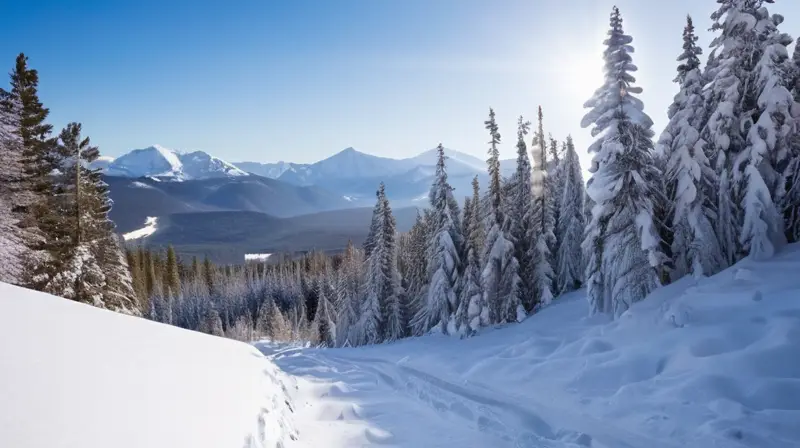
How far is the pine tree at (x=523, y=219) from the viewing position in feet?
95.3

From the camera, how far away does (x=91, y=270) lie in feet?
80.9

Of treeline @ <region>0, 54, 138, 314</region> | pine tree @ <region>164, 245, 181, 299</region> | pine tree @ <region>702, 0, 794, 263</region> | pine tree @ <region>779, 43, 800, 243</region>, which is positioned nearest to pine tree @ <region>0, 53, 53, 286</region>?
treeline @ <region>0, 54, 138, 314</region>

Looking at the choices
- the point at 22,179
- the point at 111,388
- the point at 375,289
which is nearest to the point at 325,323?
the point at 375,289

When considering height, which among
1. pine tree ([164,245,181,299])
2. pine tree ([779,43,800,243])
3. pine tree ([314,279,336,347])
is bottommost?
pine tree ([314,279,336,347])

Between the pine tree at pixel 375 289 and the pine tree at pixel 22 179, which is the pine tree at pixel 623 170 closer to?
the pine tree at pixel 375 289

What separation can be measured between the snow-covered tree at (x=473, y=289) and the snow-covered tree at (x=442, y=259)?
3.37ft

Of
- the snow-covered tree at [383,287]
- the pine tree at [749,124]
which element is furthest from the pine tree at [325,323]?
the pine tree at [749,124]

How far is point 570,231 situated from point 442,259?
1017cm

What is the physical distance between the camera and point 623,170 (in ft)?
59.9

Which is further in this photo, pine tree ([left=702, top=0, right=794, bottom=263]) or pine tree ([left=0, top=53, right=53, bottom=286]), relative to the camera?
pine tree ([left=0, top=53, right=53, bottom=286])

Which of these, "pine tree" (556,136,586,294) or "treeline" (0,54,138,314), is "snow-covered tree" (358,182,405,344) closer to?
"pine tree" (556,136,586,294)

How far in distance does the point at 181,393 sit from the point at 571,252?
101ft

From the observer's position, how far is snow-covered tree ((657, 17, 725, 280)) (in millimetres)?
17766

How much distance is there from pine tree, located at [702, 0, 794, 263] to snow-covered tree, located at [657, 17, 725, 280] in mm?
709
